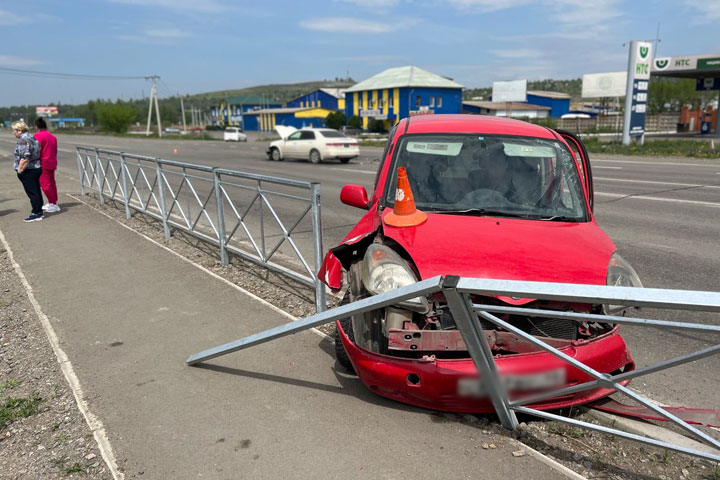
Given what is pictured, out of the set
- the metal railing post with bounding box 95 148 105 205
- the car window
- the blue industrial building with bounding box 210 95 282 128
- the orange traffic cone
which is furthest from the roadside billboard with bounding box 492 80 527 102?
the blue industrial building with bounding box 210 95 282 128

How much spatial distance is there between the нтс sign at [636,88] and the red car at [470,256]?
25.5m

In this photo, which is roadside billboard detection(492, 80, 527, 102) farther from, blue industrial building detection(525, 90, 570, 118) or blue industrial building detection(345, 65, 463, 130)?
blue industrial building detection(525, 90, 570, 118)

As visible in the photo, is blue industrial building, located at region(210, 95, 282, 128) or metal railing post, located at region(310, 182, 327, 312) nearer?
metal railing post, located at region(310, 182, 327, 312)

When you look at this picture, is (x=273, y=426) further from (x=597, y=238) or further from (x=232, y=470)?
(x=597, y=238)

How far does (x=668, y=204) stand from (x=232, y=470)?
10567 millimetres

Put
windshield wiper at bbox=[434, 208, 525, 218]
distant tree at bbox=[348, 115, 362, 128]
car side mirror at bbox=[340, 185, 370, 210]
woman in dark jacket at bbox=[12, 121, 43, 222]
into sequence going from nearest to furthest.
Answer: windshield wiper at bbox=[434, 208, 525, 218], car side mirror at bbox=[340, 185, 370, 210], woman in dark jacket at bbox=[12, 121, 43, 222], distant tree at bbox=[348, 115, 362, 128]

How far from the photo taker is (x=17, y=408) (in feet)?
10.9

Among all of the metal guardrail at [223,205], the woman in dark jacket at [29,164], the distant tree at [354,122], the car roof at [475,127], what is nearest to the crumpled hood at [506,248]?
the car roof at [475,127]

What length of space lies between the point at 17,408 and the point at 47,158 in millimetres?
7767

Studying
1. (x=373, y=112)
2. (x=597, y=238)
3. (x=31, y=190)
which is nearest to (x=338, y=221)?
(x=31, y=190)

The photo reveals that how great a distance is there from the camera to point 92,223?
9219mm

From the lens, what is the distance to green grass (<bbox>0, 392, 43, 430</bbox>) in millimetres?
3203

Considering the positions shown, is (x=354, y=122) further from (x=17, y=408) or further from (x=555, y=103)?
(x=17, y=408)

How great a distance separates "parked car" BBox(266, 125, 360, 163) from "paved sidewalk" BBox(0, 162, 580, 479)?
16.9 meters
